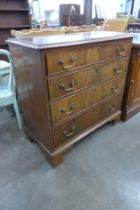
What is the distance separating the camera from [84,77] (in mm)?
1189

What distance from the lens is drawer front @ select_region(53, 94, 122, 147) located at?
4.11ft

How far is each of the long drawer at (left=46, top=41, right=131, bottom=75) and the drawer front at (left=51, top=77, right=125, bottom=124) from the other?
0.23 meters

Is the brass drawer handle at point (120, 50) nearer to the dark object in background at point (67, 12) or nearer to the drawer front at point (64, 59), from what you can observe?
the drawer front at point (64, 59)

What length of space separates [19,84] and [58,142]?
579mm

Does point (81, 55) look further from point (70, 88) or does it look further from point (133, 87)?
point (133, 87)

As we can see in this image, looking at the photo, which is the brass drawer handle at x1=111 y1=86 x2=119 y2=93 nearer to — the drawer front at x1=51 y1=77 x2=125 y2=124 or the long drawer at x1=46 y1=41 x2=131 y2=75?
the drawer front at x1=51 y1=77 x2=125 y2=124

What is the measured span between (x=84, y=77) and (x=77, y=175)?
769 millimetres

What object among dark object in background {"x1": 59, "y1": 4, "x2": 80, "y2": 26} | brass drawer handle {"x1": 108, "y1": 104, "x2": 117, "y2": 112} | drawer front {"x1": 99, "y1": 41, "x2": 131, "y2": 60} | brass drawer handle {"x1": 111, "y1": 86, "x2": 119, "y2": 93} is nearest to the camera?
drawer front {"x1": 99, "y1": 41, "x2": 131, "y2": 60}

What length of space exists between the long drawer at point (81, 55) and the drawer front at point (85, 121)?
44 cm

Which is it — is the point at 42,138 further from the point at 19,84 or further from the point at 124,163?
the point at 124,163

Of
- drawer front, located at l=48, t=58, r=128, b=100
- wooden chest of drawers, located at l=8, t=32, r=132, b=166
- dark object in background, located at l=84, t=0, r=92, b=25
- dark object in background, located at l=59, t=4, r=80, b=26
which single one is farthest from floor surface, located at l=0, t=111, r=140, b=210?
dark object in background, located at l=84, t=0, r=92, b=25

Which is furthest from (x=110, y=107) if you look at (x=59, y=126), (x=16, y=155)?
(x=16, y=155)

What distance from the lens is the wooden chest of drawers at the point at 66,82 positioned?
98 centimetres

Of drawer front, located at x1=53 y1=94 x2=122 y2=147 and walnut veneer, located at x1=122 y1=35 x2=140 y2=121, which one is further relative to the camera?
walnut veneer, located at x1=122 y1=35 x2=140 y2=121
